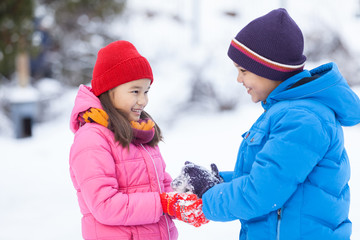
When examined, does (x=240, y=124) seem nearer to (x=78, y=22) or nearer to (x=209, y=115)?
(x=209, y=115)

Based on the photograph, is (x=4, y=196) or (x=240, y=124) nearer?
(x=4, y=196)

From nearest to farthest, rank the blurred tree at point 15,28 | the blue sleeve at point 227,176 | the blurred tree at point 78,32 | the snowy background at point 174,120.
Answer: the blue sleeve at point 227,176 < the snowy background at point 174,120 < the blurred tree at point 15,28 < the blurred tree at point 78,32

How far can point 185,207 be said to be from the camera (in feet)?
5.86

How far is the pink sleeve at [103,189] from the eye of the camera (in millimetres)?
1691

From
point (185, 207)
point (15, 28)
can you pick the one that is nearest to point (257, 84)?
point (185, 207)

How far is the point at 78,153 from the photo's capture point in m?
1.75

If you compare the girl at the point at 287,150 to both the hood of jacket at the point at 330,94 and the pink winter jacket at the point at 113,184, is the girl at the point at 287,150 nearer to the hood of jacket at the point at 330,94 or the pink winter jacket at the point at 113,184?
the hood of jacket at the point at 330,94

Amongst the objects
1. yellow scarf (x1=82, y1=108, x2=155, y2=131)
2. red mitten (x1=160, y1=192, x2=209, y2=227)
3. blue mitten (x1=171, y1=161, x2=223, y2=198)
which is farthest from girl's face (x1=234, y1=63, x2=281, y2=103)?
yellow scarf (x1=82, y1=108, x2=155, y2=131)

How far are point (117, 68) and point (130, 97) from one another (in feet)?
0.54

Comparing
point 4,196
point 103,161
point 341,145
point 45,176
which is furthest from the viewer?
point 45,176

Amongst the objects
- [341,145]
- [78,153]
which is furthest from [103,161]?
[341,145]

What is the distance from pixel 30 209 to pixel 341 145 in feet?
11.3

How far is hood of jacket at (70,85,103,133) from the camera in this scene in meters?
1.84

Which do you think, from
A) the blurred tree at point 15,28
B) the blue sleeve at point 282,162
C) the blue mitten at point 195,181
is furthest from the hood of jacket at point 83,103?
the blurred tree at point 15,28
